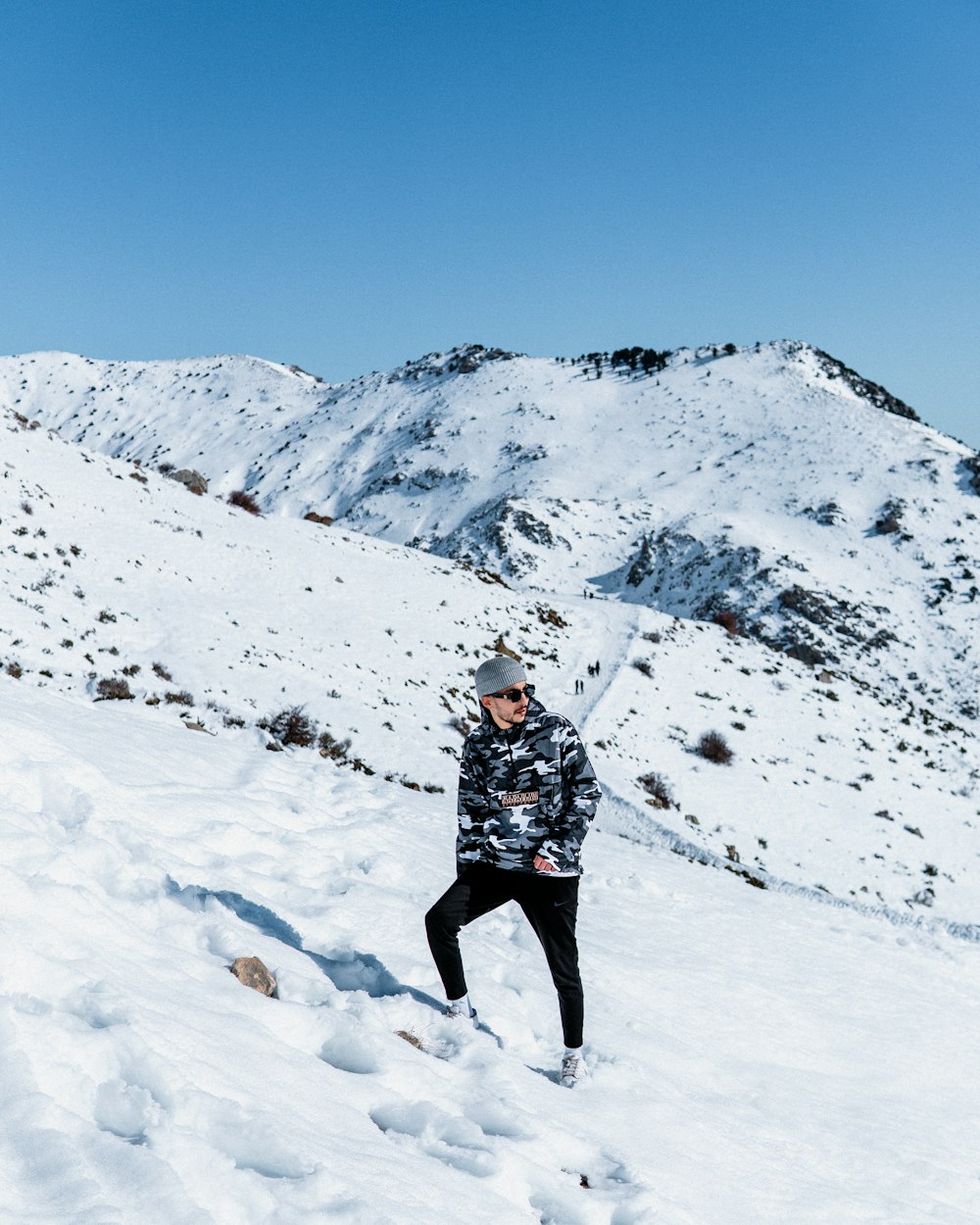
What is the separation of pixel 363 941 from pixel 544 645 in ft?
96.2

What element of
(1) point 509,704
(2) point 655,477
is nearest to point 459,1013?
(1) point 509,704

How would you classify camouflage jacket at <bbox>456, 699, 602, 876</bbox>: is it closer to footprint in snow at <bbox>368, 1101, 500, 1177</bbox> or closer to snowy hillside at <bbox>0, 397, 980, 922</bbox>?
footprint in snow at <bbox>368, 1101, 500, 1177</bbox>

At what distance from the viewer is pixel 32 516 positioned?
24.7 meters

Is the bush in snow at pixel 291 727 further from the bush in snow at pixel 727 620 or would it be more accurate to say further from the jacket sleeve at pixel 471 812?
the bush in snow at pixel 727 620

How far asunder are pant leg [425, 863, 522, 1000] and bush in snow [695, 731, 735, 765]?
71.6 ft

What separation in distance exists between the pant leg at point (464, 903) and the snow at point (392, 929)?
0.54m

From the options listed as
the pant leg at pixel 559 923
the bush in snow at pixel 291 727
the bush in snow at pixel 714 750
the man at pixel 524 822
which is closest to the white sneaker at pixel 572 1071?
the man at pixel 524 822

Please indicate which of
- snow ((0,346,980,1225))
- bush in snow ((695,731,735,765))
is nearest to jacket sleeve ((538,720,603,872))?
snow ((0,346,980,1225))

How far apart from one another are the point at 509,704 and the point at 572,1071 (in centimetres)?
239

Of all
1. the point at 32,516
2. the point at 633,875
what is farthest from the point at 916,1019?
the point at 32,516

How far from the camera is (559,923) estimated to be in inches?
189

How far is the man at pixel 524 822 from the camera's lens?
4734mm

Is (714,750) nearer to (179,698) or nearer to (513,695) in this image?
(179,698)

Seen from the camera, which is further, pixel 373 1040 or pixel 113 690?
pixel 113 690
